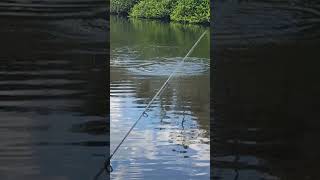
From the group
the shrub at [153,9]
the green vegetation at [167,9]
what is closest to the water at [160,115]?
the green vegetation at [167,9]

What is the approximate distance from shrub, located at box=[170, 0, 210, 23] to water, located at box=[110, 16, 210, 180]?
6.16 meters

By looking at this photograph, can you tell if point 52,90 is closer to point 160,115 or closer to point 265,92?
point 265,92

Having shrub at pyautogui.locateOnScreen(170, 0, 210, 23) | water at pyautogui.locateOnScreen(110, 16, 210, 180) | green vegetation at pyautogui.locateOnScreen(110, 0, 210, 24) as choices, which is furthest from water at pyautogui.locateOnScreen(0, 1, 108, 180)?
shrub at pyautogui.locateOnScreen(170, 0, 210, 23)

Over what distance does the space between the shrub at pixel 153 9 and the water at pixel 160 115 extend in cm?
1055

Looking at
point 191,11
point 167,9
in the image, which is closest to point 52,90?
point 191,11

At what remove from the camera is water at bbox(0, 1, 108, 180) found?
139 cm

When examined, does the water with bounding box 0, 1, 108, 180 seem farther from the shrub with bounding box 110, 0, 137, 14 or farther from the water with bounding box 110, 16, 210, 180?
the shrub with bounding box 110, 0, 137, 14

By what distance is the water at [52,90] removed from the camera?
54.6 inches

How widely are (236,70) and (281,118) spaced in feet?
0.68

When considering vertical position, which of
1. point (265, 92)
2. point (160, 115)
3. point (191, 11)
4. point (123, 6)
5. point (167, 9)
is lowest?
point (160, 115)

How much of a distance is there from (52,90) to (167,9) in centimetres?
3334

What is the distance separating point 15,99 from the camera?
139 centimetres

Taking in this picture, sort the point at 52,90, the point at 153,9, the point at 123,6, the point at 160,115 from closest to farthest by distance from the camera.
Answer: the point at 52,90
the point at 160,115
the point at 153,9
the point at 123,6

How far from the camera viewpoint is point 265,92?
1.53 m
